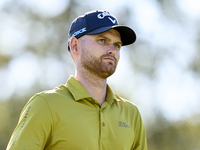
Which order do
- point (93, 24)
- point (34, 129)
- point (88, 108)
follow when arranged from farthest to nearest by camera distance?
point (93, 24) → point (88, 108) → point (34, 129)

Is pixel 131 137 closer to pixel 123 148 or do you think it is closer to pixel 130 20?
pixel 123 148

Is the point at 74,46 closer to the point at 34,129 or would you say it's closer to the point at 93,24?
the point at 93,24

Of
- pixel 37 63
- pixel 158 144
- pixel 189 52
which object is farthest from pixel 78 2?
pixel 158 144

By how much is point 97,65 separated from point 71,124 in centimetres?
53

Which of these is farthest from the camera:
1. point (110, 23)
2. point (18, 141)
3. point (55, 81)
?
point (55, 81)

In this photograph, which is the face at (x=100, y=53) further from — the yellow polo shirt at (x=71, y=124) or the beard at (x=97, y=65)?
the yellow polo shirt at (x=71, y=124)

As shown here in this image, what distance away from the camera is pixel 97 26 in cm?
348

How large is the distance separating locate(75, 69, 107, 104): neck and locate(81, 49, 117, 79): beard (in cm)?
4

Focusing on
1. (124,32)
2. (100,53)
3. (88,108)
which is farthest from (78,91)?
(124,32)

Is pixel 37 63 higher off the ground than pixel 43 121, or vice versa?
pixel 37 63

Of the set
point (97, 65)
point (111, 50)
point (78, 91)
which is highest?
point (111, 50)

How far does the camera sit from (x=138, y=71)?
1545 centimetres

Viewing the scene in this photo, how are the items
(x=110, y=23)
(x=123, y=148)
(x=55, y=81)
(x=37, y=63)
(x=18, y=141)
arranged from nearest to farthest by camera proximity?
(x=18, y=141) → (x=123, y=148) → (x=110, y=23) → (x=55, y=81) → (x=37, y=63)

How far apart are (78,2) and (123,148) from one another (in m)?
12.8
